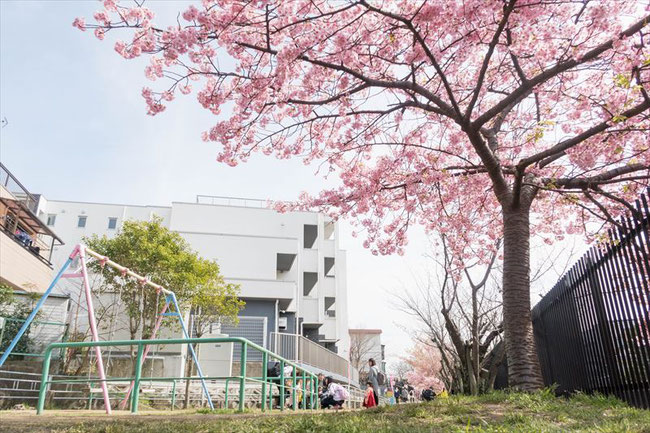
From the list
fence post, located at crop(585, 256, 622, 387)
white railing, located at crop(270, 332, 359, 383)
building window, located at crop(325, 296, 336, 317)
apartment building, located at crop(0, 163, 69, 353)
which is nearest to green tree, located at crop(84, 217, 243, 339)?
apartment building, located at crop(0, 163, 69, 353)

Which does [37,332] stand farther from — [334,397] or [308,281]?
[308,281]

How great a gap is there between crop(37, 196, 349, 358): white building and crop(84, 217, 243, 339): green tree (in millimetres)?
5207

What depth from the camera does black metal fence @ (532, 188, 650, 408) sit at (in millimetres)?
5473

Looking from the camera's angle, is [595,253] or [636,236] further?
[595,253]

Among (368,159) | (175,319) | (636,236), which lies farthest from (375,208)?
(175,319)

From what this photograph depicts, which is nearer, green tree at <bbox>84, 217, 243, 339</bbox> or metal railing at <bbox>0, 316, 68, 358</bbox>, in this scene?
metal railing at <bbox>0, 316, 68, 358</bbox>

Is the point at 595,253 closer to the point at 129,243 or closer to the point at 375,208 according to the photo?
the point at 375,208

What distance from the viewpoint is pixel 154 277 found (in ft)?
62.3

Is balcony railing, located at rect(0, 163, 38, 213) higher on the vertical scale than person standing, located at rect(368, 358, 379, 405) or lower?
higher

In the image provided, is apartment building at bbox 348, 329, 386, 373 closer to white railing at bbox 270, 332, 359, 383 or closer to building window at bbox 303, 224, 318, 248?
building window at bbox 303, 224, 318, 248

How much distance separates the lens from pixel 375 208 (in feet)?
37.2

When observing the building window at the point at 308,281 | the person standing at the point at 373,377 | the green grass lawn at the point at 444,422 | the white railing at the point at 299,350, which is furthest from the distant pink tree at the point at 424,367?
the green grass lawn at the point at 444,422

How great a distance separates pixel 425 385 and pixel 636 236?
39395 millimetres

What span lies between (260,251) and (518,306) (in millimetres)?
21703
